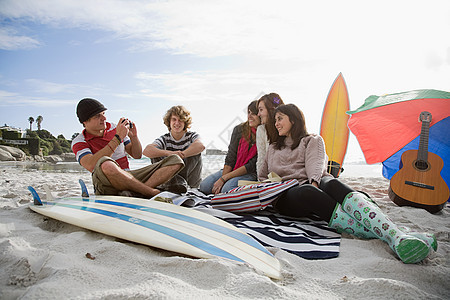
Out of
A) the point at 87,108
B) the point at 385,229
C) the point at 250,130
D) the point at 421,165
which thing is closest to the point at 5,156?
the point at 87,108

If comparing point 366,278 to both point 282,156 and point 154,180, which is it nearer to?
point 282,156

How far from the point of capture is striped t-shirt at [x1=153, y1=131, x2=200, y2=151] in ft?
11.5

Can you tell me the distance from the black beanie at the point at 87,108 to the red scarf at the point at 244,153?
5.08 feet

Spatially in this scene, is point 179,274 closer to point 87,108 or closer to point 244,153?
point 87,108

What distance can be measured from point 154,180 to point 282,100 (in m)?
1.53

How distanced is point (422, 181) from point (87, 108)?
3358 mm

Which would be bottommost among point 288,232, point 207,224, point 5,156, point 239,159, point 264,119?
point 5,156

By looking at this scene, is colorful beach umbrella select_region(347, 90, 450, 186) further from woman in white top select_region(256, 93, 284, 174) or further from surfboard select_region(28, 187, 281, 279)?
surfboard select_region(28, 187, 281, 279)

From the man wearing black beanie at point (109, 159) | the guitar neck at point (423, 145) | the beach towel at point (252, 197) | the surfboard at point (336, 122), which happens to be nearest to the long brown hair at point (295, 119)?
the beach towel at point (252, 197)

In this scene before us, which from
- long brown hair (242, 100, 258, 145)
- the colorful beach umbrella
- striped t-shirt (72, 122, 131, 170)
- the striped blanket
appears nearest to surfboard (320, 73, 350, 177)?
the colorful beach umbrella

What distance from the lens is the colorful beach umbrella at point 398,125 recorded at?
3068 mm

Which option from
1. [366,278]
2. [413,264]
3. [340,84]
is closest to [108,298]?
[366,278]

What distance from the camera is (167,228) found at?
1.53 metres

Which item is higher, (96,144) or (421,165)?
(96,144)
